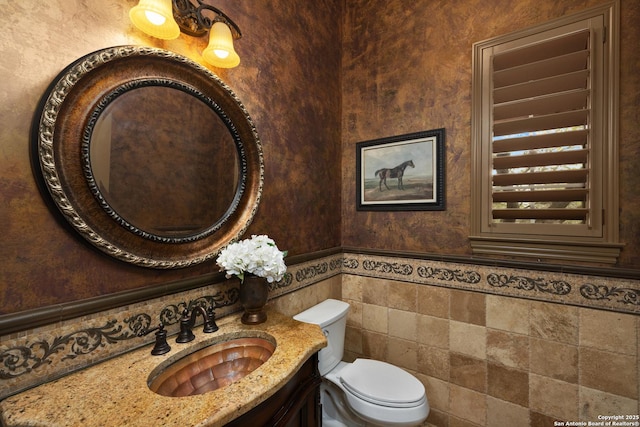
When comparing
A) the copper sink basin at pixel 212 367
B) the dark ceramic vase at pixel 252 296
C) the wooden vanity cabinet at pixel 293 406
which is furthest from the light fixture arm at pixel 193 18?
the wooden vanity cabinet at pixel 293 406

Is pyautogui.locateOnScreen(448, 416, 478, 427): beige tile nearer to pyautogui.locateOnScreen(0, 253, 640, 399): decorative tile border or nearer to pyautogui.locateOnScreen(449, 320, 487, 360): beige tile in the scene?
pyautogui.locateOnScreen(449, 320, 487, 360): beige tile

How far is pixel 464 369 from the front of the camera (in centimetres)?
168

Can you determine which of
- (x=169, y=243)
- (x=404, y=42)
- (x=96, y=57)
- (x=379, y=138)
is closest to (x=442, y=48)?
(x=404, y=42)

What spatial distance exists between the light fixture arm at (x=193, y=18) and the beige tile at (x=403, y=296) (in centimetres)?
180

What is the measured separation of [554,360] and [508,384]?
0.28 m

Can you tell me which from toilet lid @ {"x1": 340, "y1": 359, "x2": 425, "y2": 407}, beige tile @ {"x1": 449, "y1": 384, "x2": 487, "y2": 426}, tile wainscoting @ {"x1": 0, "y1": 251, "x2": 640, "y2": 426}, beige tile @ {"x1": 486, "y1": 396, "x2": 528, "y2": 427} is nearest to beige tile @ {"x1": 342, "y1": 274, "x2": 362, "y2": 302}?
tile wainscoting @ {"x1": 0, "y1": 251, "x2": 640, "y2": 426}

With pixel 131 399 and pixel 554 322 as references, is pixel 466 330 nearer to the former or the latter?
pixel 554 322

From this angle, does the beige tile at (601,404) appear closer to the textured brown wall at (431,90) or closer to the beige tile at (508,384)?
the beige tile at (508,384)

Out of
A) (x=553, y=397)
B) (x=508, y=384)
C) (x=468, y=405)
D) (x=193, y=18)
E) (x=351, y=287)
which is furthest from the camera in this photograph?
(x=351, y=287)

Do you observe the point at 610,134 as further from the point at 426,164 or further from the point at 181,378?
the point at 181,378

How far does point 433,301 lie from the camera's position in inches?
70.3

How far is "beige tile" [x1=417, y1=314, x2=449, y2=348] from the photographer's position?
5.73ft

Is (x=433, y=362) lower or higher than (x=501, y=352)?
lower

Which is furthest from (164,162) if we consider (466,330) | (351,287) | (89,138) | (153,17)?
(466,330)
